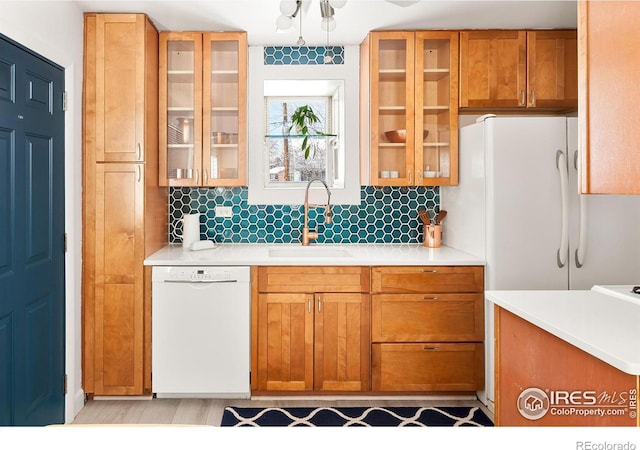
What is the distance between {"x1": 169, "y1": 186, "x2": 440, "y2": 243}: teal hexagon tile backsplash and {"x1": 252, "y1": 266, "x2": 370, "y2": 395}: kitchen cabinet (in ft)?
2.39

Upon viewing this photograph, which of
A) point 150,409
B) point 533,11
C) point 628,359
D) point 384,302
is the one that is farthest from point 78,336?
point 533,11

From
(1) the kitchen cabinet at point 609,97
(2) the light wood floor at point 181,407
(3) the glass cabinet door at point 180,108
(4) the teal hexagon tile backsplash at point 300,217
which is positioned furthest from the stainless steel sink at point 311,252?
(1) the kitchen cabinet at point 609,97

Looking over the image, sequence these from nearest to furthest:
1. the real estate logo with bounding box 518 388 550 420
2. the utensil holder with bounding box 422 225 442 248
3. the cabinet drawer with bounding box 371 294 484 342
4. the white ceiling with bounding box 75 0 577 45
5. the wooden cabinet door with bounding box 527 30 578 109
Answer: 1. the real estate logo with bounding box 518 388 550 420
2. the white ceiling with bounding box 75 0 577 45
3. the cabinet drawer with bounding box 371 294 484 342
4. the wooden cabinet door with bounding box 527 30 578 109
5. the utensil holder with bounding box 422 225 442 248

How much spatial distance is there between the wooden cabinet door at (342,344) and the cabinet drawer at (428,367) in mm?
91

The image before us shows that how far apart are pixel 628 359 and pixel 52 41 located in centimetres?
279

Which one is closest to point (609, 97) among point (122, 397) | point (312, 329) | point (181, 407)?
point (312, 329)

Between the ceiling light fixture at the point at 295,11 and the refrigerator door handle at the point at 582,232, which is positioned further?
the refrigerator door handle at the point at 582,232

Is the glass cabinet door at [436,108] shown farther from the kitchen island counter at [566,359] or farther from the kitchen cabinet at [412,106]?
the kitchen island counter at [566,359]

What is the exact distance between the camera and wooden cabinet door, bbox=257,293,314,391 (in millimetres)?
2861

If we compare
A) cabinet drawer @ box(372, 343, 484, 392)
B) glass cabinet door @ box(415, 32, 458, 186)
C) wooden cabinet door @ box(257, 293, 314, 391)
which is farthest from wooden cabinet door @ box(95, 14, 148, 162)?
cabinet drawer @ box(372, 343, 484, 392)

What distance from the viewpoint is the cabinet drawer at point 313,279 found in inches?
112

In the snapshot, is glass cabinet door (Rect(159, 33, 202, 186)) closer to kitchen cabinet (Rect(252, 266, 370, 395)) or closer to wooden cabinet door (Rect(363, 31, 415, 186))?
kitchen cabinet (Rect(252, 266, 370, 395))

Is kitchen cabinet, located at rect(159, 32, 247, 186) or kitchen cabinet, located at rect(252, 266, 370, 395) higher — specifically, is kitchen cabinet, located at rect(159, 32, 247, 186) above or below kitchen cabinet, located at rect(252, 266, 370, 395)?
above

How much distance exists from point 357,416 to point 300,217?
1476mm
